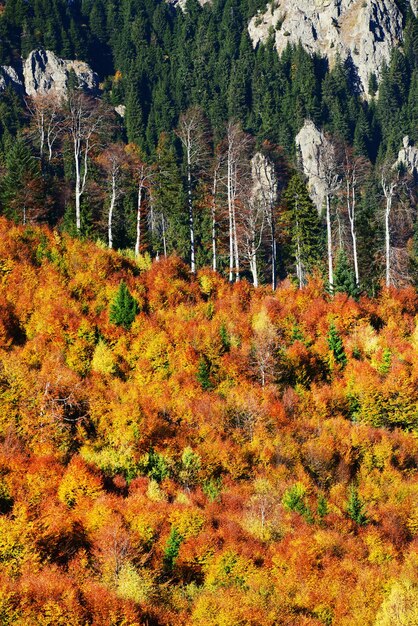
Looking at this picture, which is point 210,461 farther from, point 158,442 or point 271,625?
point 271,625

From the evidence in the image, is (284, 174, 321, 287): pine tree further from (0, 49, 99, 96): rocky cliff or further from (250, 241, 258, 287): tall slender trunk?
(0, 49, 99, 96): rocky cliff

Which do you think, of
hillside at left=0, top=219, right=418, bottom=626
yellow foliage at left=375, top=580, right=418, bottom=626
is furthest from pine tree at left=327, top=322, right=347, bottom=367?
yellow foliage at left=375, top=580, right=418, bottom=626

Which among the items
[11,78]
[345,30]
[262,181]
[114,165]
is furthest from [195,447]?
[345,30]

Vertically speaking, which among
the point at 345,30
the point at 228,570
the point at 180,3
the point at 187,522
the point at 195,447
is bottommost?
the point at 228,570

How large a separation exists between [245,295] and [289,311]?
278cm

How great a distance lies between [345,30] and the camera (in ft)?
400

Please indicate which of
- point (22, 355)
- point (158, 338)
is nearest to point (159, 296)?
point (158, 338)

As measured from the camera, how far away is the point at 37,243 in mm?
28266

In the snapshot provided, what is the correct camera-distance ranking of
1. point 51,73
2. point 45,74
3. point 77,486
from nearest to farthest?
point 77,486
point 45,74
point 51,73

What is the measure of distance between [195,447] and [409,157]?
88823mm

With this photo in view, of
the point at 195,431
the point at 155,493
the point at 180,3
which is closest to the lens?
the point at 155,493

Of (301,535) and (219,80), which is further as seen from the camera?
(219,80)

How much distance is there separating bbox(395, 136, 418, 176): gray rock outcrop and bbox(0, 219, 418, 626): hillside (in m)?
72.1

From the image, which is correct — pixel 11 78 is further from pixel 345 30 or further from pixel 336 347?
pixel 336 347
